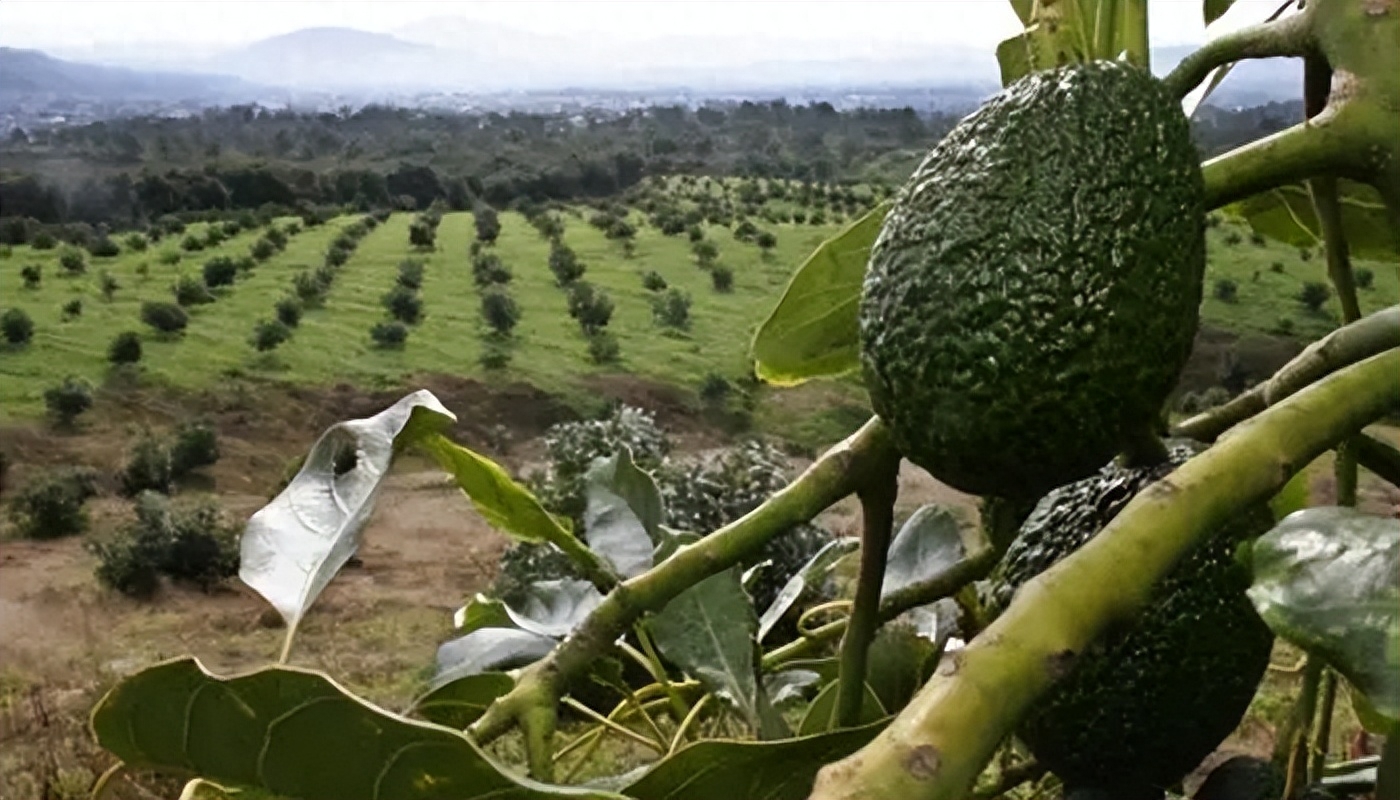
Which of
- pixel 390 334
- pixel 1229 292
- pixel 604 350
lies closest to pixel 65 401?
pixel 390 334

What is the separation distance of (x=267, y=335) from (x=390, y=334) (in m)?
0.45

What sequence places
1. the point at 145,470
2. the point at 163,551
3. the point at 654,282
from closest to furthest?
the point at 163,551 → the point at 145,470 → the point at 654,282

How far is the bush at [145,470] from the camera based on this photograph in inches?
169

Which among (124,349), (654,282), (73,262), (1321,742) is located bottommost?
(124,349)

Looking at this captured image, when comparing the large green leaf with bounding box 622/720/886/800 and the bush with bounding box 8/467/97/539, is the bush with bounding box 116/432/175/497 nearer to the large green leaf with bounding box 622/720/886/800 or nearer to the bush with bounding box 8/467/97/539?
the bush with bounding box 8/467/97/539

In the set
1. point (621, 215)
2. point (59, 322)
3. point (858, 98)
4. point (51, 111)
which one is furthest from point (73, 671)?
point (621, 215)

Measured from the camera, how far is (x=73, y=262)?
504 cm

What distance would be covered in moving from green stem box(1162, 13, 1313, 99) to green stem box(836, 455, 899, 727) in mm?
74

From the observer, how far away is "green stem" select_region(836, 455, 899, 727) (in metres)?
0.20

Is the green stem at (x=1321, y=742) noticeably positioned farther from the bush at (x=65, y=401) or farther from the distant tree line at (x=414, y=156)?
the bush at (x=65, y=401)

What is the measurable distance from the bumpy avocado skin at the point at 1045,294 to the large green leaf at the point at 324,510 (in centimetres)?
9

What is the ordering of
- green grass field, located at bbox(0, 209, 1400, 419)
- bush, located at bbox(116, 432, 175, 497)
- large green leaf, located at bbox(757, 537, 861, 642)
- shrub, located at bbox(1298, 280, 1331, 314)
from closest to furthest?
large green leaf, located at bbox(757, 537, 861, 642) < shrub, located at bbox(1298, 280, 1331, 314) < bush, located at bbox(116, 432, 175, 497) < green grass field, located at bbox(0, 209, 1400, 419)

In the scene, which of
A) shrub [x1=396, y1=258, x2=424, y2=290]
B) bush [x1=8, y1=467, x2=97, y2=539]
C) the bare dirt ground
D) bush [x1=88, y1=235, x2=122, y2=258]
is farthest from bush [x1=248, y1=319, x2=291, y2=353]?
bush [x1=8, y1=467, x2=97, y2=539]

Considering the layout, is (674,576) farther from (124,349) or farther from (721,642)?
(124,349)
